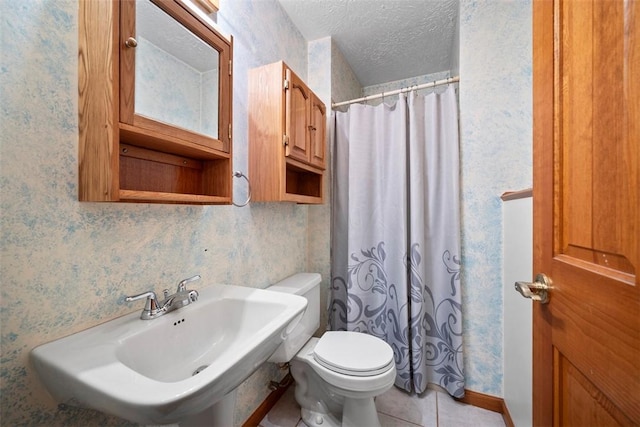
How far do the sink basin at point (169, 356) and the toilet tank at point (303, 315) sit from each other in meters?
0.36

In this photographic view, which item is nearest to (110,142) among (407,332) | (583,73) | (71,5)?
(71,5)

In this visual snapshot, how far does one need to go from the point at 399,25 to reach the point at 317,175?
1.19 m

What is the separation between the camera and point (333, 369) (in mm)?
1185

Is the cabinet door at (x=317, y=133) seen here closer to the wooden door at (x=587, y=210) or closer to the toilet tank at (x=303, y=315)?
the toilet tank at (x=303, y=315)

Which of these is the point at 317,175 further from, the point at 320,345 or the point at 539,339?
the point at 539,339

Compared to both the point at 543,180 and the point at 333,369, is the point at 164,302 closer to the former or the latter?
the point at 333,369

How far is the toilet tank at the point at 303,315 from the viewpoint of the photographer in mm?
1224

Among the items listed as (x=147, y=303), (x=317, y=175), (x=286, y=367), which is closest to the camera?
(x=147, y=303)

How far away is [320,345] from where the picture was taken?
1331 millimetres

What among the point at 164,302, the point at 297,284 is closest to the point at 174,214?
the point at 164,302

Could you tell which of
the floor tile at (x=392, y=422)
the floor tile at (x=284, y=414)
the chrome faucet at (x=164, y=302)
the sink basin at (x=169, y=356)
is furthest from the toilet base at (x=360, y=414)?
the chrome faucet at (x=164, y=302)

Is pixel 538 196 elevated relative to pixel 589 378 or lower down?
elevated

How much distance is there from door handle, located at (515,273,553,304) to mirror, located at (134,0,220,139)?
106 cm

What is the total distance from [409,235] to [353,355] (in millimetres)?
813
